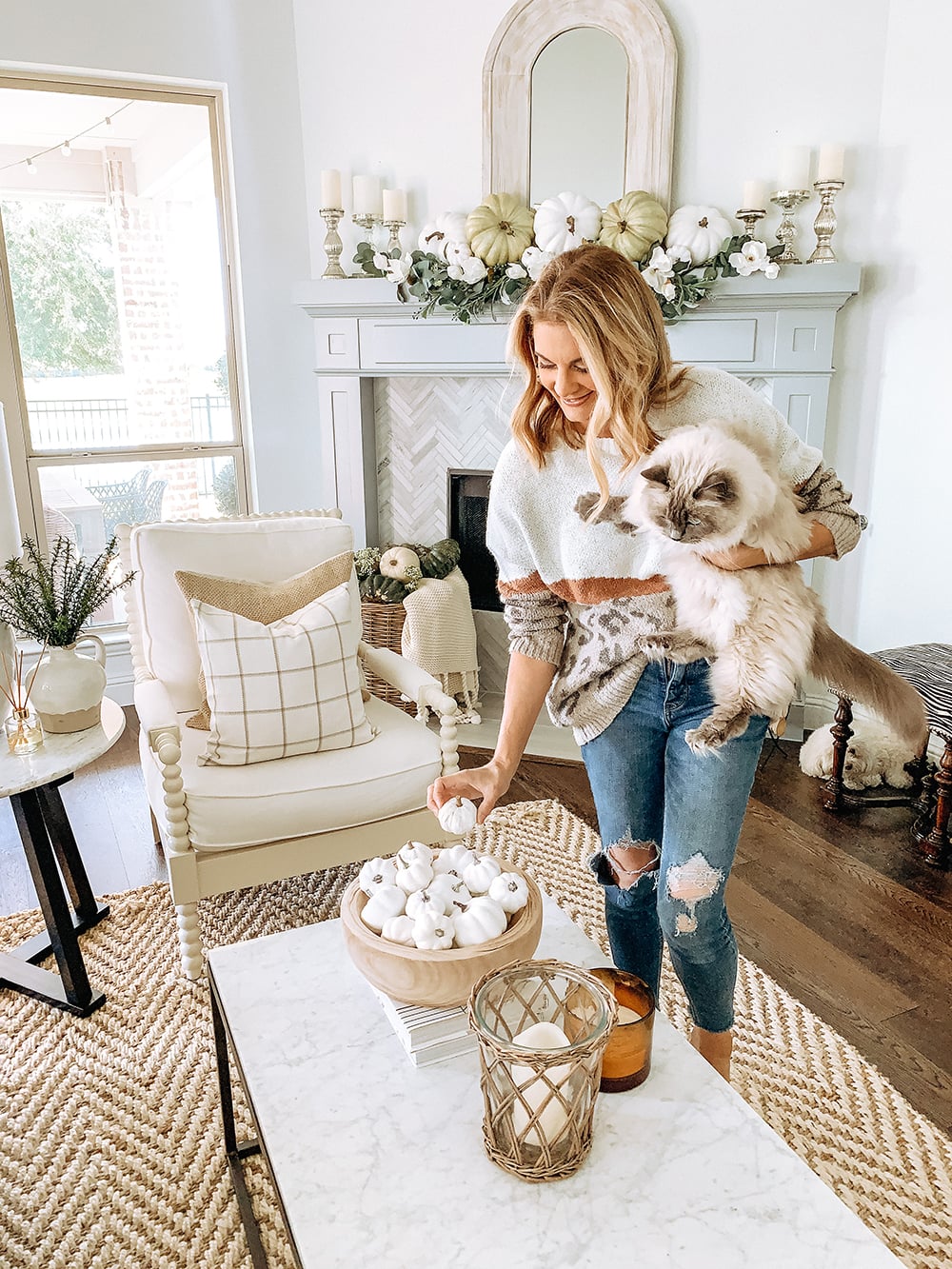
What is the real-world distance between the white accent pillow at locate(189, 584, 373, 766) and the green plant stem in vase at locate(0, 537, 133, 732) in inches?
9.8

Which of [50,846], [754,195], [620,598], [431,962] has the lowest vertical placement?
[50,846]

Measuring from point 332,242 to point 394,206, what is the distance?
0.28 m

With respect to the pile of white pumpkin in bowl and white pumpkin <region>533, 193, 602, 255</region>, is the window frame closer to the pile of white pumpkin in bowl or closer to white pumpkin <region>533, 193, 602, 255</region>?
white pumpkin <region>533, 193, 602, 255</region>

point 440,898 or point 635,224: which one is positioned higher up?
point 635,224

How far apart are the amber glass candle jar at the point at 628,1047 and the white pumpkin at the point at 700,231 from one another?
2559mm

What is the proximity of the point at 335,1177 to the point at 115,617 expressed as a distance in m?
3.48

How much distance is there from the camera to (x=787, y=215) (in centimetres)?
306

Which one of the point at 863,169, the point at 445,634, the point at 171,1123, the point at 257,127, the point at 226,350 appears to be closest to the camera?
the point at 171,1123

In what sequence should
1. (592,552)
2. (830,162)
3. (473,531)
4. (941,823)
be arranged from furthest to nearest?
(473,531), (830,162), (941,823), (592,552)

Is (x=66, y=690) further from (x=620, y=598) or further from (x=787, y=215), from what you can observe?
(x=787, y=215)

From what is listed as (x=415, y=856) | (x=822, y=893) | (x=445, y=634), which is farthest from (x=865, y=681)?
(x=445, y=634)

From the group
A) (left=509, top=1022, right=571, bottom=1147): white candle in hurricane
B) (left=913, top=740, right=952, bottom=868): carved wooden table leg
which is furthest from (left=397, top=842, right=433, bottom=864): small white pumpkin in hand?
(left=913, top=740, right=952, bottom=868): carved wooden table leg

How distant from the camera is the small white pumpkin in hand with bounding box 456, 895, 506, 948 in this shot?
46.0 inches

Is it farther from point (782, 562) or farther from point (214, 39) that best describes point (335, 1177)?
point (214, 39)
